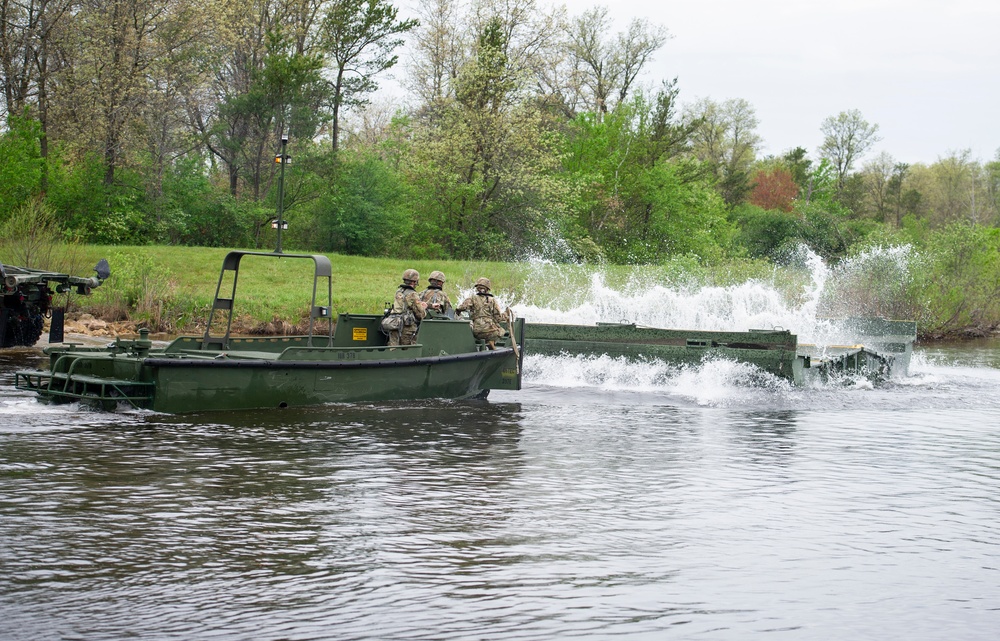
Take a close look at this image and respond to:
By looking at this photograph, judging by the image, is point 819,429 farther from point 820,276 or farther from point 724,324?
point 820,276

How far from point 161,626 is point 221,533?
2.13m

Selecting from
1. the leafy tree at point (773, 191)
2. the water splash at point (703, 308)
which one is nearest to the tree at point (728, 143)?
the leafy tree at point (773, 191)

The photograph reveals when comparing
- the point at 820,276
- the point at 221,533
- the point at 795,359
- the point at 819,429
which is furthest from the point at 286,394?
the point at 820,276

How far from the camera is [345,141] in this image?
57.1 meters

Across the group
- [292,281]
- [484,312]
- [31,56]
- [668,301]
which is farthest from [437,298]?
[31,56]

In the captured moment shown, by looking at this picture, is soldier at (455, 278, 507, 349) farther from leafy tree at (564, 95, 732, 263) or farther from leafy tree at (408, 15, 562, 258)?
leafy tree at (564, 95, 732, 263)

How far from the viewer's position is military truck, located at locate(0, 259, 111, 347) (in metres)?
19.4

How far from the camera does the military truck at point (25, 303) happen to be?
19.4 metres

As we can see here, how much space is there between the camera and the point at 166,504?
9586 millimetres

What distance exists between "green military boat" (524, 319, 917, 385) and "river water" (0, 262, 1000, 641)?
3.92m

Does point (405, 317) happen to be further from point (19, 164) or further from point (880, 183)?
point (880, 183)

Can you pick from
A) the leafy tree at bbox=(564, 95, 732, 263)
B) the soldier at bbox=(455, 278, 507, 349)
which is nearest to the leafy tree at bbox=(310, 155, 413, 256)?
the leafy tree at bbox=(564, 95, 732, 263)

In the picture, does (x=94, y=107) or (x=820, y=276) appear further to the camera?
(x=820, y=276)

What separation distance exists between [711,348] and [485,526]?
11.7 meters
